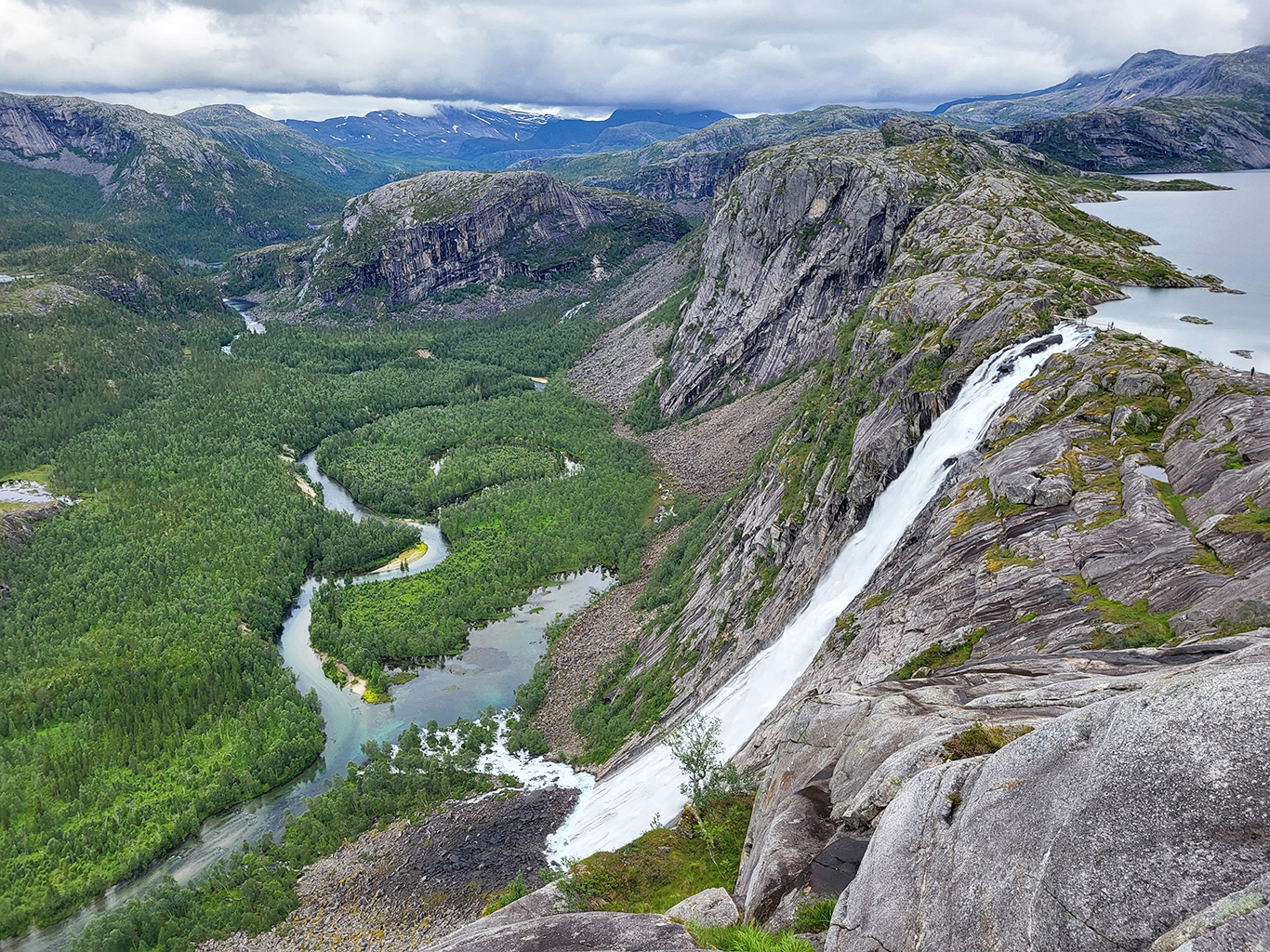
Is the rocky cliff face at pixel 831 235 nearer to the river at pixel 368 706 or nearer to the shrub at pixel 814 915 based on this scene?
the river at pixel 368 706

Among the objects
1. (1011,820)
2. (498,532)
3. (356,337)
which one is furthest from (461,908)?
(356,337)

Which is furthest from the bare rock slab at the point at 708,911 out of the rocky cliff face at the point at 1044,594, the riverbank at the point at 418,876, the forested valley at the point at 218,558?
the forested valley at the point at 218,558

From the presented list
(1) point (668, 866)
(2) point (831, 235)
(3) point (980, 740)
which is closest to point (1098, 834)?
(3) point (980, 740)

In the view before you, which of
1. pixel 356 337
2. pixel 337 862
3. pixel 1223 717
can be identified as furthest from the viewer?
pixel 356 337

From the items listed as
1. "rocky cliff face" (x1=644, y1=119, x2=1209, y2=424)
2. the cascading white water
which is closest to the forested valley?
the cascading white water

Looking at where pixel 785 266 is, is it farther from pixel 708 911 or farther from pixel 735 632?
pixel 708 911

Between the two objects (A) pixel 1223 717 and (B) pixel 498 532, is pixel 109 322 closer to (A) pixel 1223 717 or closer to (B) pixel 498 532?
(B) pixel 498 532
